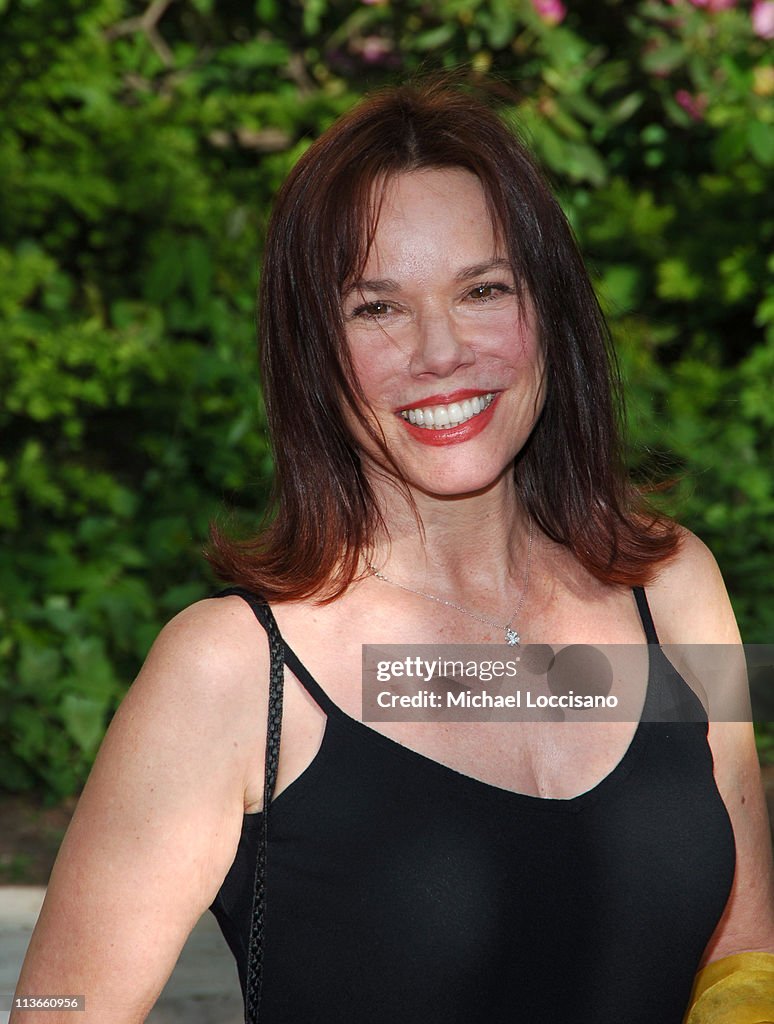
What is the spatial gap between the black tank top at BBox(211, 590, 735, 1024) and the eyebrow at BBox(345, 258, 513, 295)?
44 cm

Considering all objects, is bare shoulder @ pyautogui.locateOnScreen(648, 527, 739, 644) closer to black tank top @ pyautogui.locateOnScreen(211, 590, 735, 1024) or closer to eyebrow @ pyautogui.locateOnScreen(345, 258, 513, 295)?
black tank top @ pyautogui.locateOnScreen(211, 590, 735, 1024)

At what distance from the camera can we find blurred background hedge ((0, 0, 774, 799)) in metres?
3.79

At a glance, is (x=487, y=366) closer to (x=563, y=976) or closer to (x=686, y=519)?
(x=563, y=976)

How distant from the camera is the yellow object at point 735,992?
5.32 feet

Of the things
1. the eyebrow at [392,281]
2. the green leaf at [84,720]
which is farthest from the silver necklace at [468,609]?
the green leaf at [84,720]

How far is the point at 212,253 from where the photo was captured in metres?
4.47

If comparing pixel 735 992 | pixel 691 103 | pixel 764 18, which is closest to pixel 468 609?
pixel 735 992

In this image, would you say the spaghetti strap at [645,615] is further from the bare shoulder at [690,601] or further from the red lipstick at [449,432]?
the red lipstick at [449,432]

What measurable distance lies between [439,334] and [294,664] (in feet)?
1.37

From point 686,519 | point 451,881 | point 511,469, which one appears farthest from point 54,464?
point 451,881

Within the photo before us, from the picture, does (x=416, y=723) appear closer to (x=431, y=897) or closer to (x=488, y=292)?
(x=431, y=897)

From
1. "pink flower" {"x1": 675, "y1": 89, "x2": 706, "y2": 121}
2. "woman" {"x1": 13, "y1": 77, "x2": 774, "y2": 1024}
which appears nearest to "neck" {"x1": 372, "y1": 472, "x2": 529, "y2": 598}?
"woman" {"x1": 13, "y1": 77, "x2": 774, "y2": 1024}

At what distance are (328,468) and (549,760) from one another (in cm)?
44

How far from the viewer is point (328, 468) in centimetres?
173
